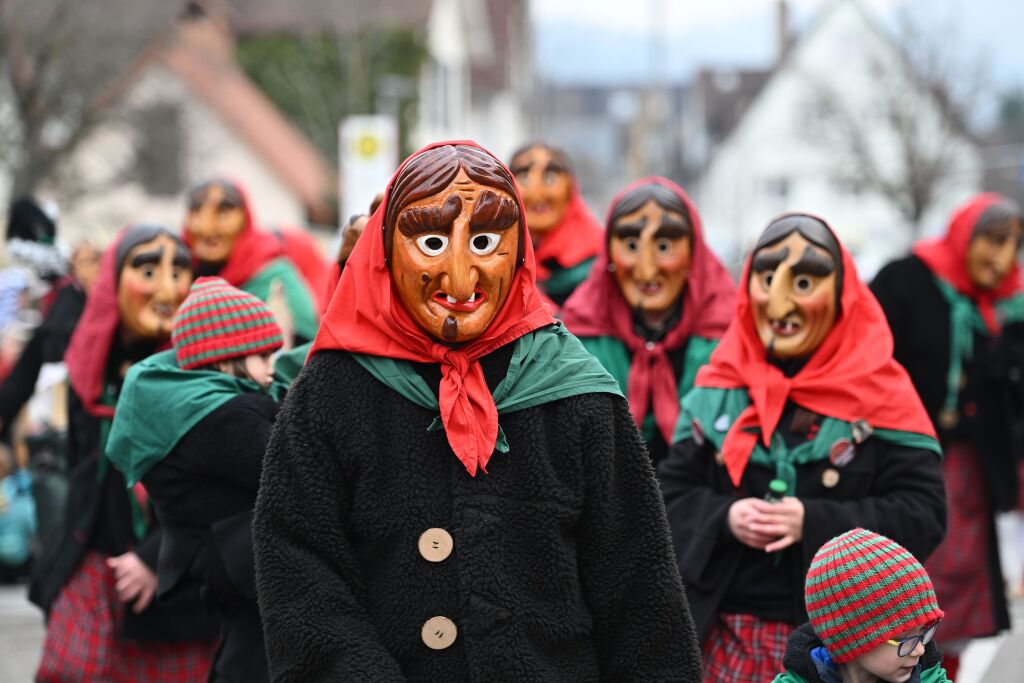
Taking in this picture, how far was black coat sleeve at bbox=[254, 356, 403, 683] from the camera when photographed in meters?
3.08

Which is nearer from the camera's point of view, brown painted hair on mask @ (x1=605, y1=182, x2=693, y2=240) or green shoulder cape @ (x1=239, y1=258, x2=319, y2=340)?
brown painted hair on mask @ (x1=605, y1=182, x2=693, y2=240)

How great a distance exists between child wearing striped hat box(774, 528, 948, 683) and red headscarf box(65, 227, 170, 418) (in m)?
2.80

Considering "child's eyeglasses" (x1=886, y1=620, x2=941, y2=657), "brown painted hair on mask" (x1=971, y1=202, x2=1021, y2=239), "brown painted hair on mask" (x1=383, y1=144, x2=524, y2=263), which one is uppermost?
"brown painted hair on mask" (x1=383, y1=144, x2=524, y2=263)

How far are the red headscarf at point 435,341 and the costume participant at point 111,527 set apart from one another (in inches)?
83.2

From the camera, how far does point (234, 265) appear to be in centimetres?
677

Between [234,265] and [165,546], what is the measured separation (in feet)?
8.12

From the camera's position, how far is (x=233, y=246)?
268 inches

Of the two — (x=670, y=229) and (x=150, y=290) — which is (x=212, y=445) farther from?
(x=670, y=229)

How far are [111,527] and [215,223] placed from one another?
1772 mm

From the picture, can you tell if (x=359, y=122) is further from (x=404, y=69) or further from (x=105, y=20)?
(x=404, y=69)

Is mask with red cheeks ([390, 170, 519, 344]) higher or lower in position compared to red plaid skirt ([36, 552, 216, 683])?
higher

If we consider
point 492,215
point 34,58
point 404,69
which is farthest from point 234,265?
point 404,69

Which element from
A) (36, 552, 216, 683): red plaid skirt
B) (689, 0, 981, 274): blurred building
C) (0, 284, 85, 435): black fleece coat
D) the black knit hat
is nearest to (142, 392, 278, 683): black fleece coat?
(36, 552, 216, 683): red plaid skirt

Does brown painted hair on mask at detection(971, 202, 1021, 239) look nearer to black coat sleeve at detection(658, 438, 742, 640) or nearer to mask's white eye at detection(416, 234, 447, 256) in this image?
black coat sleeve at detection(658, 438, 742, 640)
